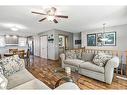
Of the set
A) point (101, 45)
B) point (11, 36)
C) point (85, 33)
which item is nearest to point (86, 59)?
point (101, 45)

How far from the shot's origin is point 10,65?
253cm

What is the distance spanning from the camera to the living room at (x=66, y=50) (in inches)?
97.7

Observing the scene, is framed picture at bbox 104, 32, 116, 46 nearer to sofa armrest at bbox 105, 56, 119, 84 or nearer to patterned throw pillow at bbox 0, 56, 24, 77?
sofa armrest at bbox 105, 56, 119, 84

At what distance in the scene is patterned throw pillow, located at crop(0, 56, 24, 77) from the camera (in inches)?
94.8

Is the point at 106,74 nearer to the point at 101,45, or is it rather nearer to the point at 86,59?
the point at 86,59

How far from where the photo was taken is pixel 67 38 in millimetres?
8016

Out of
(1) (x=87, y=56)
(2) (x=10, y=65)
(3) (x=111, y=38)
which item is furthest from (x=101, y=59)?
(3) (x=111, y=38)

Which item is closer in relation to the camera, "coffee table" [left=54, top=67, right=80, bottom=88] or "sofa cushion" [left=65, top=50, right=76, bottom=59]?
"coffee table" [left=54, top=67, right=80, bottom=88]

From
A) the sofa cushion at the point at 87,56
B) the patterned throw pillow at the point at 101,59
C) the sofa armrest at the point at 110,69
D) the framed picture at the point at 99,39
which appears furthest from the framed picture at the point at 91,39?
the sofa armrest at the point at 110,69

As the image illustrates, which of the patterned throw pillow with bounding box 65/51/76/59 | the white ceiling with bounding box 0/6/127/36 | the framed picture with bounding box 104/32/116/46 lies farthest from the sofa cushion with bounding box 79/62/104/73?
the framed picture with bounding box 104/32/116/46

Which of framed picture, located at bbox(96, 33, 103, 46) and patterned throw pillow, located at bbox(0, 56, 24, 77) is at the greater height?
framed picture, located at bbox(96, 33, 103, 46)

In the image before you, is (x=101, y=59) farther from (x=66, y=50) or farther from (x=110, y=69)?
(x=66, y=50)

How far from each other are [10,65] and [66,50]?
10.4 feet

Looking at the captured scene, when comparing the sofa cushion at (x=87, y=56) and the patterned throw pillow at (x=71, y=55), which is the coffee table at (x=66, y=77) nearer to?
the sofa cushion at (x=87, y=56)
